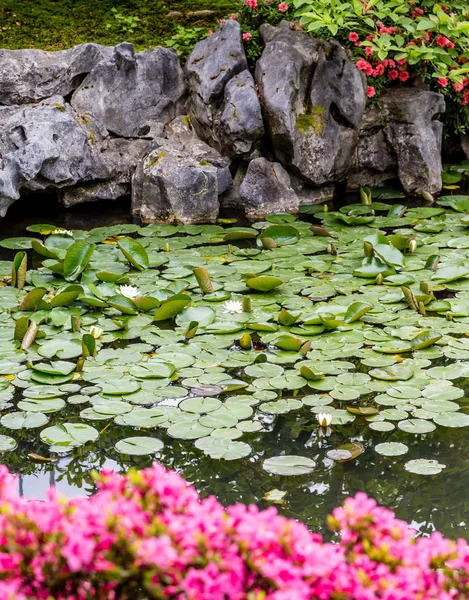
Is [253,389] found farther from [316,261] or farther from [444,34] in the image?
[444,34]

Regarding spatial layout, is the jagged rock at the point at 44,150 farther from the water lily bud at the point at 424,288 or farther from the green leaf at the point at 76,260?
the water lily bud at the point at 424,288

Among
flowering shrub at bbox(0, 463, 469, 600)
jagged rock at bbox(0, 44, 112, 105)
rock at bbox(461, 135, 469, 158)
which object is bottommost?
rock at bbox(461, 135, 469, 158)

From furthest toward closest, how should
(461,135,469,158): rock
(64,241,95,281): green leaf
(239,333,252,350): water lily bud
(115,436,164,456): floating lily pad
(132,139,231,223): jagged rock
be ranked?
1. (461,135,469,158): rock
2. (132,139,231,223): jagged rock
3. (64,241,95,281): green leaf
4. (239,333,252,350): water lily bud
5. (115,436,164,456): floating lily pad

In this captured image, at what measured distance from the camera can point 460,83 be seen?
690cm

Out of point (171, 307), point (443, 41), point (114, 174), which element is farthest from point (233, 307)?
point (443, 41)

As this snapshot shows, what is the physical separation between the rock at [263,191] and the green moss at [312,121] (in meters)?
0.39

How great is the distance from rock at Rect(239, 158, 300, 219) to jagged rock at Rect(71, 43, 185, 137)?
98 cm

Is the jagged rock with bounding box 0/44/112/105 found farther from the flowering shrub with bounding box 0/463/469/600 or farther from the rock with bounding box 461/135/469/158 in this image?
the flowering shrub with bounding box 0/463/469/600

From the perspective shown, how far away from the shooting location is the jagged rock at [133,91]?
7.00m

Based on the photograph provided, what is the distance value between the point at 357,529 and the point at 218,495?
1.45m

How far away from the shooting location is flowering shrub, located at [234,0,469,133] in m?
6.72

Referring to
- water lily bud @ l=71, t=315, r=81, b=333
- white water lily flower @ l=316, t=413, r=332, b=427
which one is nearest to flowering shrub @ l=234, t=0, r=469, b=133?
water lily bud @ l=71, t=315, r=81, b=333

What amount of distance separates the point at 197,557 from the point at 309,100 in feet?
19.1

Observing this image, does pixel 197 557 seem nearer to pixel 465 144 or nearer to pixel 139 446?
pixel 139 446
